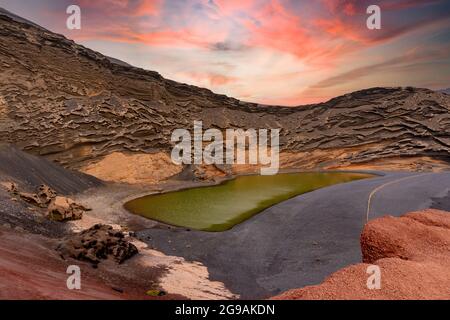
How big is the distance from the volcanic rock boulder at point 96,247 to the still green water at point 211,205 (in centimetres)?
544

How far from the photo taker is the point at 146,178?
122 feet

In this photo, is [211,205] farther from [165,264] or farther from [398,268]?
[398,268]

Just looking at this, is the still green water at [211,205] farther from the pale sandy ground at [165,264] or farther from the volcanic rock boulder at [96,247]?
the volcanic rock boulder at [96,247]

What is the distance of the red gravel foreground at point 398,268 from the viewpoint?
5094 mm

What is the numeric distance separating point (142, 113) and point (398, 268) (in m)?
41.3

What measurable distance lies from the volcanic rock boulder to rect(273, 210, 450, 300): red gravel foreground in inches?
379

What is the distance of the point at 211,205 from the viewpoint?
2448 cm

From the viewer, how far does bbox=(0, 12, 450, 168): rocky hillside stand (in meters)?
36.2

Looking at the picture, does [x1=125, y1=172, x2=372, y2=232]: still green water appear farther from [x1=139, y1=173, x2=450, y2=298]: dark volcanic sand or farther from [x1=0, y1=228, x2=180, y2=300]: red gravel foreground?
[x1=0, y1=228, x2=180, y2=300]: red gravel foreground

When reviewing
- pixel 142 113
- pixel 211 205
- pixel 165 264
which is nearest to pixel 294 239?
pixel 165 264

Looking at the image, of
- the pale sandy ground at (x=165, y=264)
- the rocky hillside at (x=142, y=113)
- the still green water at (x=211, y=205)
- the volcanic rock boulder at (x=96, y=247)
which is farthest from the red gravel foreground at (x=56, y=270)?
the rocky hillside at (x=142, y=113)
